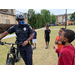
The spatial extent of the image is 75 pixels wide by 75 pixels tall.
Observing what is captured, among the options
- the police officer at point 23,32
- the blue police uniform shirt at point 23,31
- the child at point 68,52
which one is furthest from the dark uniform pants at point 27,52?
the child at point 68,52

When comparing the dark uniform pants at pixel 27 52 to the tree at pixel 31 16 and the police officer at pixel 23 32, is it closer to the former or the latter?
the police officer at pixel 23 32

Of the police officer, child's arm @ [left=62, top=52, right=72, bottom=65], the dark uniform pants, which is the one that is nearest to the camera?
child's arm @ [left=62, top=52, right=72, bottom=65]

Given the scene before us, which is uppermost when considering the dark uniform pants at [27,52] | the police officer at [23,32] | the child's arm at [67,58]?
the police officer at [23,32]

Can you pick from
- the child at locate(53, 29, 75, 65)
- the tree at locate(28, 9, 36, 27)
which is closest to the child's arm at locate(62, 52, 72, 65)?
the child at locate(53, 29, 75, 65)

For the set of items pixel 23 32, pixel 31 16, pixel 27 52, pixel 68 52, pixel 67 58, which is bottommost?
pixel 27 52

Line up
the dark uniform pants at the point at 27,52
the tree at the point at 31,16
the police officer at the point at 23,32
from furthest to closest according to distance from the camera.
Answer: the tree at the point at 31,16 < the dark uniform pants at the point at 27,52 < the police officer at the point at 23,32

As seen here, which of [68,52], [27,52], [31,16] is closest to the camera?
[68,52]

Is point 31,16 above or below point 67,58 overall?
above

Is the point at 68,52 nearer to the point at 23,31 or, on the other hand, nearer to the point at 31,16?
the point at 23,31

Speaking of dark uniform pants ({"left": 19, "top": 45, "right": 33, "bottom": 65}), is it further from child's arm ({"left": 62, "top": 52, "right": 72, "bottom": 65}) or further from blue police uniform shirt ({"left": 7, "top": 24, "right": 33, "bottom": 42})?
child's arm ({"left": 62, "top": 52, "right": 72, "bottom": 65})

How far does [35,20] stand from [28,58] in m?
23.5

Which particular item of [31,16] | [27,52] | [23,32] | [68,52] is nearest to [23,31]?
[23,32]

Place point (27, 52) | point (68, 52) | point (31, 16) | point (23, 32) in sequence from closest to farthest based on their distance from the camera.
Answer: point (68, 52) < point (23, 32) < point (27, 52) < point (31, 16)

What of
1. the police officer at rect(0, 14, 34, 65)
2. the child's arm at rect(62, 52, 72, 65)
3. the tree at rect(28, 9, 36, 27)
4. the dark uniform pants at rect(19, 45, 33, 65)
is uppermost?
the tree at rect(28, 9, 36, 27)
